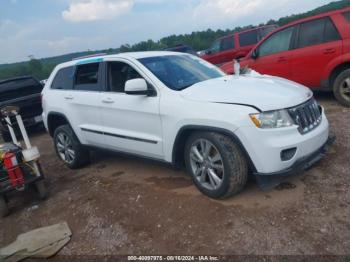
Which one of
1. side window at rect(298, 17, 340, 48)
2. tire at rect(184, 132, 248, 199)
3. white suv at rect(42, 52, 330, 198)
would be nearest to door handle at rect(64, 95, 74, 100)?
white suv at rect(42, 52, 330, 198)

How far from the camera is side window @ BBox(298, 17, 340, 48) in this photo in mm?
6328

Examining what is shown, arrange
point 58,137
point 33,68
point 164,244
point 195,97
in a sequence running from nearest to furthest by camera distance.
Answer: point 164,244
point 195,97
point 58,137
point 33,68

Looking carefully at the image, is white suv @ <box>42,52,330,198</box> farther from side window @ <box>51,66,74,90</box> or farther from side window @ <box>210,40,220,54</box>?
side window @ <box>210,40,220,54</box>

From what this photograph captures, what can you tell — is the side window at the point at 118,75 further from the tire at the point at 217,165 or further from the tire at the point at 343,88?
the tire at the point at 343,88

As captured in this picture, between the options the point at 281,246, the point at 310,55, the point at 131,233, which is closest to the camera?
the point at 281,246

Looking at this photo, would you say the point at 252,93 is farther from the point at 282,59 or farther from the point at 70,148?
the point at 282,59

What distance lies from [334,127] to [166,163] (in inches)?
120

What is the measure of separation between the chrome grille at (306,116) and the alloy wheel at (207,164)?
2.91ft

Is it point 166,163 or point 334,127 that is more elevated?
point 166,163

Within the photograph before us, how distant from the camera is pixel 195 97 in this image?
3709 mm

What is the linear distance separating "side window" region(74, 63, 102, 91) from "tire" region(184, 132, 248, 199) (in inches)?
72.8

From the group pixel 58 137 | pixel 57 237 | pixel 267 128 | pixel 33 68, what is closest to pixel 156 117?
pixel 267 128

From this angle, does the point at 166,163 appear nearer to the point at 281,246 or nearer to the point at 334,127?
the point at 281,246

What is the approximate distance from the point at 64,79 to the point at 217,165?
3268mm
